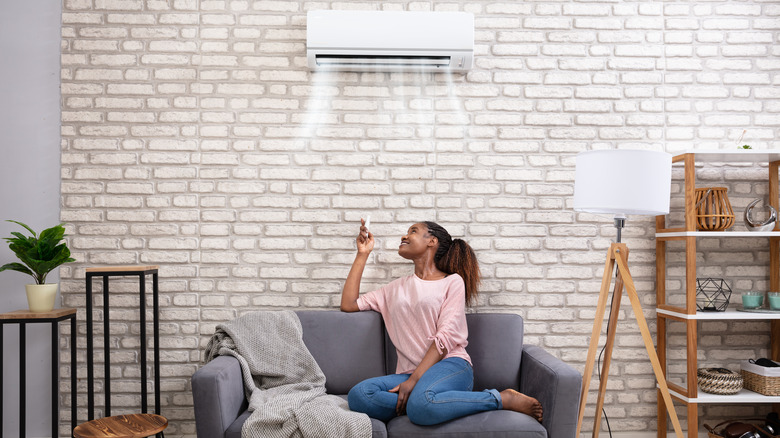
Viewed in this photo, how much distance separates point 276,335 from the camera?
250 centimetres

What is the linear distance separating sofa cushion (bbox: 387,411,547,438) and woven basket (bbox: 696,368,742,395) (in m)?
1.09

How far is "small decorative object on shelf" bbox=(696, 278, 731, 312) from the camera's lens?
9.09 ft

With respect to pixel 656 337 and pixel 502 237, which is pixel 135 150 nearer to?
pixel 502 237

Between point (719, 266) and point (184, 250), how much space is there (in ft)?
9.44

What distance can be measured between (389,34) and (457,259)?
46.5 inches

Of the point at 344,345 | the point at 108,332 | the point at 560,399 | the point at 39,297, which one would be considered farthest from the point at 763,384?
the point at 39,297

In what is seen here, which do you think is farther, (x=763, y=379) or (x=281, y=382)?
(x=763, y=379)

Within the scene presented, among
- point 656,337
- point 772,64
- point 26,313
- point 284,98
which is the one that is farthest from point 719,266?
point 26,313

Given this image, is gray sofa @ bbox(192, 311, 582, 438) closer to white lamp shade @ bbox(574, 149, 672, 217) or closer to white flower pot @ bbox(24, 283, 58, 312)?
white lamp shade @ bbox(574, 149, 672, 217)

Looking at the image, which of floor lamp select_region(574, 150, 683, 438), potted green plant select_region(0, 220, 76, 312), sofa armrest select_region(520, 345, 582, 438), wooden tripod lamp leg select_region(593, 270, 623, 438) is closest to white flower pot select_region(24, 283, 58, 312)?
potted green plant select_region(0, 220, 76, 312)

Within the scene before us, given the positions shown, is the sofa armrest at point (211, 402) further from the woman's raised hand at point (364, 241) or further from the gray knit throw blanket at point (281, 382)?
the woman's raised hand at point (364, 241)

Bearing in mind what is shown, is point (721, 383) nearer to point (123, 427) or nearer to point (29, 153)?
point (123, 427)

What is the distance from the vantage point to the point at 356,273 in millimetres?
2688

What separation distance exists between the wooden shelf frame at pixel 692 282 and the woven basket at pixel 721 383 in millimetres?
32
